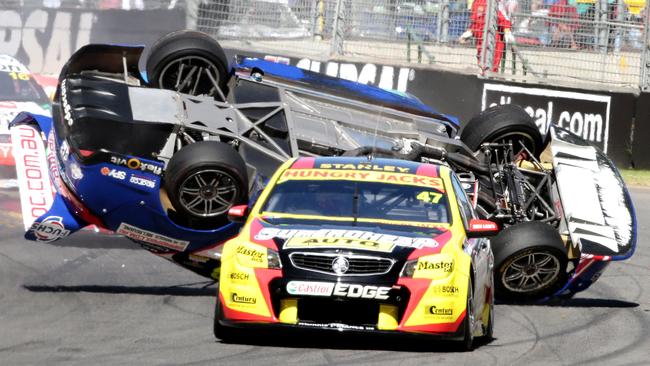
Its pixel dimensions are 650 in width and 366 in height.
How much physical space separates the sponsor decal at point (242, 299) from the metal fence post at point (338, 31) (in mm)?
11330

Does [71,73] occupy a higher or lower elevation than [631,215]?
higher

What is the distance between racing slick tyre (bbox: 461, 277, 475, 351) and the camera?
7382 mm

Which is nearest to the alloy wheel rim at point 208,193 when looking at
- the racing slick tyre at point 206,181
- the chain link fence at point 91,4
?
the racing slick tyre at point 206,181

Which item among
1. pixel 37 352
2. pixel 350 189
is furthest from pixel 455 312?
pixel 37 352

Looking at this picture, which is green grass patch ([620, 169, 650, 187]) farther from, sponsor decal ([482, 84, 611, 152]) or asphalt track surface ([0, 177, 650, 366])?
asphalt track surface ([0, 177, 650, 366])

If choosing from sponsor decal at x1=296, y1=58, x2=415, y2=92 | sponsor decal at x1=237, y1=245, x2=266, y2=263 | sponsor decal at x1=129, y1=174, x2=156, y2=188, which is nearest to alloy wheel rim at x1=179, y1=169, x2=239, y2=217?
sponsor decal at x1=129, y1=174, x2=156, y2=188

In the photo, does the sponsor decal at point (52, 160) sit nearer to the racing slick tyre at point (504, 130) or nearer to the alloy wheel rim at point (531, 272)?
the alloy wheel rim at point (531, 272)

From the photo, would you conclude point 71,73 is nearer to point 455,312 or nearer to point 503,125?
point 503,125

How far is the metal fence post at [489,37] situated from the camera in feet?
57.7

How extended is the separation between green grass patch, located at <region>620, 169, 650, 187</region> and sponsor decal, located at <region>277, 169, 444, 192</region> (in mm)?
8864

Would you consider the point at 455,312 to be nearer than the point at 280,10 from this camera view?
Yes

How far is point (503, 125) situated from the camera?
11414 millimetres

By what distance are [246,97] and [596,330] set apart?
144 inches

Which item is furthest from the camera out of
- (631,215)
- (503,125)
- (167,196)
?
(503,125)
